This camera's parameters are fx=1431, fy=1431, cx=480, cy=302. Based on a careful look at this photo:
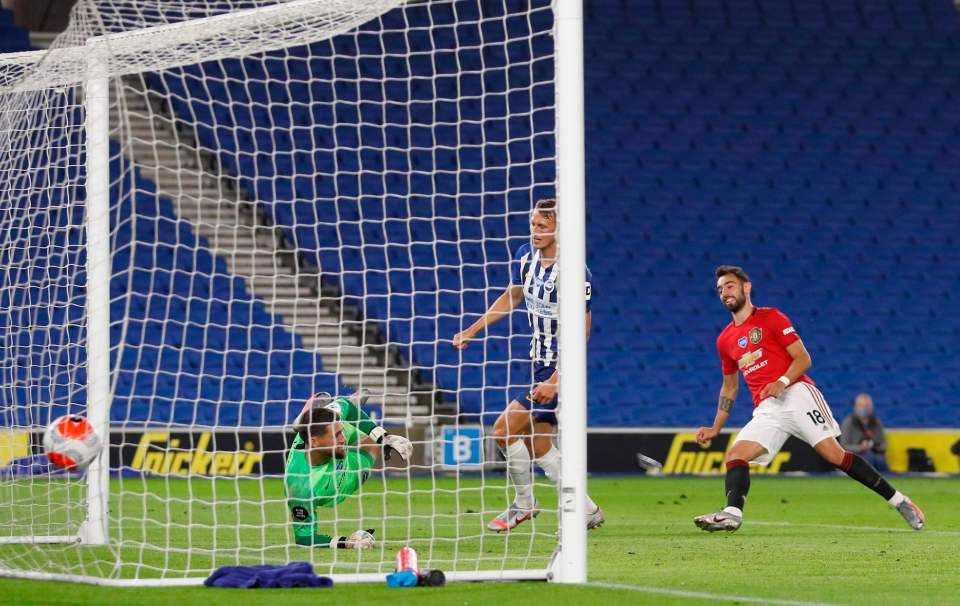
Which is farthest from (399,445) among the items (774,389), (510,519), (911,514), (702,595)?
(911,514)

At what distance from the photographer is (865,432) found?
17.9 metres

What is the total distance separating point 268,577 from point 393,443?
1.49 meters

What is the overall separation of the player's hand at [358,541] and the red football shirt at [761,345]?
300 cm

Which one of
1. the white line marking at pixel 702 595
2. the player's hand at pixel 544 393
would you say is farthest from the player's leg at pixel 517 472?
the white line marking at pixel 702 595

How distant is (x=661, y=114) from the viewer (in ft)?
Result: 67.9

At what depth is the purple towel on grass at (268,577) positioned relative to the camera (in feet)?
18.9

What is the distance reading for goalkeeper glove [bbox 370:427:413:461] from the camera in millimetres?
7046

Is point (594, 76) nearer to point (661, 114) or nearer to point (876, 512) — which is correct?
point (661, 114)

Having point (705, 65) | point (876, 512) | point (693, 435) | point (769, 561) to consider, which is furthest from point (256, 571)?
point (705, 65)

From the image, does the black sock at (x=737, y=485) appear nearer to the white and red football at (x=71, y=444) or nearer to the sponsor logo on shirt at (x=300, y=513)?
the sponsor logo on shirt at (x=300, y=513)

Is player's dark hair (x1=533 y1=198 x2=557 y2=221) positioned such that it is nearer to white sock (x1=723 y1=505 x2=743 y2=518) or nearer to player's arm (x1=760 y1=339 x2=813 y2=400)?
player's arm (x1=760 y1=339 x2=813 y2=400)

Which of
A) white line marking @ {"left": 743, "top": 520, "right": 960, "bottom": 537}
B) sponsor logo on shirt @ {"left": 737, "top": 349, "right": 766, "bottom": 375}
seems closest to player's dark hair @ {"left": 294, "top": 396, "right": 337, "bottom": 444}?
sponsor logo on shirt @ {"left": 737, "top": 349, "right": 766, "bottom": 375}

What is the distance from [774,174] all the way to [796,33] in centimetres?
227

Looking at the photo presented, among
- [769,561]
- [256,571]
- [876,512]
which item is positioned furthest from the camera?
[876,512]
